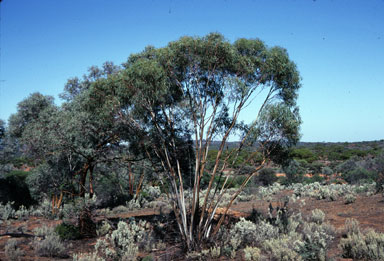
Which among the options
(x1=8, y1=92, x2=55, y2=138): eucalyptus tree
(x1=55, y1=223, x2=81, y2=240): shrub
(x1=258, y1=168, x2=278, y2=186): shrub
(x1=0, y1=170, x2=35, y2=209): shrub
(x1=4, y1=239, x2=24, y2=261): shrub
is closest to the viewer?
(x1=4, y1=239, x2=24, y2=261): shrub

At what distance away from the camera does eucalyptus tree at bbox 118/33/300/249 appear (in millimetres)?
9742

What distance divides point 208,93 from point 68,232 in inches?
290

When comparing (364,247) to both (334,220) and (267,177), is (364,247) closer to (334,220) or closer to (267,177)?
(334,220)

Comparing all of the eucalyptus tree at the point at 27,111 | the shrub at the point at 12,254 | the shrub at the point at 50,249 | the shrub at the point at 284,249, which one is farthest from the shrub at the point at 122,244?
the eucalyptus tree at the point at 27,111

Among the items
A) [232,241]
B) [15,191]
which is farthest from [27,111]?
[232,241]

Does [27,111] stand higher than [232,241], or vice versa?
[27,111]

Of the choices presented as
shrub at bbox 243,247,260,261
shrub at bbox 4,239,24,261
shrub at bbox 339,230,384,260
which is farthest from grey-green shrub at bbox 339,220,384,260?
shrub at bbox 4,239,24,261

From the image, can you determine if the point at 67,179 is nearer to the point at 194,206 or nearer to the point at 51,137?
the point at 51,137

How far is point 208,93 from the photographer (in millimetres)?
10617

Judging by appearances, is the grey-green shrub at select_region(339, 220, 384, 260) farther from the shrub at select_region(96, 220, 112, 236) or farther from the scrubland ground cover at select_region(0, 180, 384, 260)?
the shrub at select_region(96, 220, 112, 236)

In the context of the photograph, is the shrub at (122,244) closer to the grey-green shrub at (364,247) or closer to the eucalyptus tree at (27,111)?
the grey-green shrub at (364,247)

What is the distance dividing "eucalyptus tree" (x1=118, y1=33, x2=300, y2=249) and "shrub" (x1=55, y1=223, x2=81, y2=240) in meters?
4.24

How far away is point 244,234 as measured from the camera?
9516 millimetres

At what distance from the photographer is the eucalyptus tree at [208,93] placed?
32.0 feet
